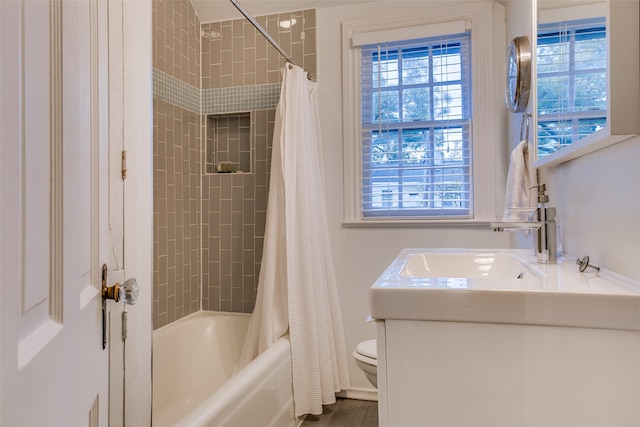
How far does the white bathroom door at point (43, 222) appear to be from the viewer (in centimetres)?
35

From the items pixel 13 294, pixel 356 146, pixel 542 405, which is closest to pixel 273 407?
pixel 542 405

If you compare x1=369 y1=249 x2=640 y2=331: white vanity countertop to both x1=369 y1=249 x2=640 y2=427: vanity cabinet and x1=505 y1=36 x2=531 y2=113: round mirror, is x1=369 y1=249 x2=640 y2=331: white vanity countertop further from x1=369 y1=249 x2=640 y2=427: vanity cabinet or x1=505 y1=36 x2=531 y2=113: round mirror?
x1=505 y1=36 x2=531 y2=113: round mirror

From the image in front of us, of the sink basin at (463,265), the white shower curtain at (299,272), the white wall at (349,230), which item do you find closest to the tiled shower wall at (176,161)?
the white shower curtain at (299,272)

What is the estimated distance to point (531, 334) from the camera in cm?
83

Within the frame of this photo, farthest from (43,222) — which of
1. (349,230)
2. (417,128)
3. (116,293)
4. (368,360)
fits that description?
(417,128)

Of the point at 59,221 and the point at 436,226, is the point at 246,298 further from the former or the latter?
the point at 59,221

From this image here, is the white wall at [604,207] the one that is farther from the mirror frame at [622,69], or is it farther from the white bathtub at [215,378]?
the white bathtub at [215,378]

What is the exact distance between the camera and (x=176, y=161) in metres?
2.57

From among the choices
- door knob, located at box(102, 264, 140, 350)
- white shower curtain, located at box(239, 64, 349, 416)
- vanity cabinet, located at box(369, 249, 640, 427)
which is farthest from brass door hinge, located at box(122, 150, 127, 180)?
white shower curtain, located at box(239, 64, 349, 416)

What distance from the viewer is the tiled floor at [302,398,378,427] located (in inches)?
87.0

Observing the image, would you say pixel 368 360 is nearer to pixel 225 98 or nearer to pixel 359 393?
pixel 359 393

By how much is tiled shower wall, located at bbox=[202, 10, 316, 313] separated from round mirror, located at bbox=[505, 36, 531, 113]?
130cm

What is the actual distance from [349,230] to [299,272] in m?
0.52

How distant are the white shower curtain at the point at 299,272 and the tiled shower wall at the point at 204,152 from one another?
0.44 meters
